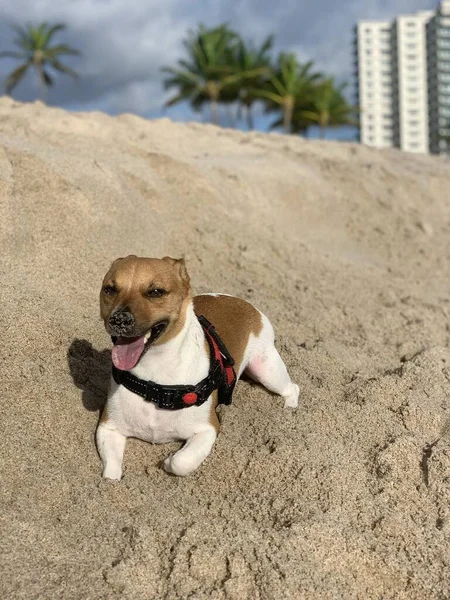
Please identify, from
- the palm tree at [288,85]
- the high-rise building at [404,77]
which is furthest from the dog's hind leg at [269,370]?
the high-rise building at [404,77]

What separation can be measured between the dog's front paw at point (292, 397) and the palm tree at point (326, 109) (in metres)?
42.4

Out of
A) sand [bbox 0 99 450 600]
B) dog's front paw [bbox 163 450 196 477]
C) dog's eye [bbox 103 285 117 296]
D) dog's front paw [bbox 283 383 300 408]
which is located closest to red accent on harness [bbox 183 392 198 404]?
dog's front paw [bbox 163 450 196 477]

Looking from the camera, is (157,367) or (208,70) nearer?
(157,367)

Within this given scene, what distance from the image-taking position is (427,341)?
19.5 ft

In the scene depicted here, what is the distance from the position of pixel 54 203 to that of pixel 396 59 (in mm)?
132786

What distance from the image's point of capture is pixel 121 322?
9.59 feet

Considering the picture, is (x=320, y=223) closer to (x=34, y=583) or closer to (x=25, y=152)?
(x=25, y=152)

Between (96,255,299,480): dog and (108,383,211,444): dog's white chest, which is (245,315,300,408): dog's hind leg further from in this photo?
(108,383,211,444): dog's white chest

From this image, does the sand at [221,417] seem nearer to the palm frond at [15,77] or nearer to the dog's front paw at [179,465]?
the dog's front paw at [179,465]

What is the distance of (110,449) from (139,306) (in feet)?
2.92

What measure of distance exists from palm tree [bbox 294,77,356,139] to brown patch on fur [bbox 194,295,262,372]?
42.3 metres

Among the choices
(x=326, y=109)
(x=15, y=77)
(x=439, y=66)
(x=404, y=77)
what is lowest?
(x=404, y=77)

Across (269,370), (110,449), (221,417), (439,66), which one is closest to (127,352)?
(110,449)

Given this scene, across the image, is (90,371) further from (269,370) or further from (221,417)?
(269,370)
